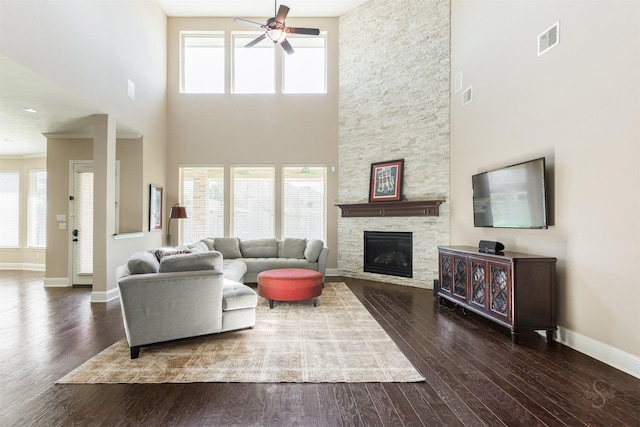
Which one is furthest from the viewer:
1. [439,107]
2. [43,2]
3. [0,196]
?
[0,196]

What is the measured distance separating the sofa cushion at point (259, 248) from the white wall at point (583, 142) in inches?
161

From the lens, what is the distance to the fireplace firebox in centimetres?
631

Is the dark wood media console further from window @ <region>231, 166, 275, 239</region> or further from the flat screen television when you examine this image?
window @ <region>231, 166, 275, 239</region>

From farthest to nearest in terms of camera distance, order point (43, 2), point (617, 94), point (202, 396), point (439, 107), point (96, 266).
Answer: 1. point (439, 107)
2. point (96, 266)
3. point (43, 2)
4. point (617, 94)
5. point (202, 396)

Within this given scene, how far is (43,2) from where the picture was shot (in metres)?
3.57

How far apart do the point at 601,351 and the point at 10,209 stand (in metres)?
11.3

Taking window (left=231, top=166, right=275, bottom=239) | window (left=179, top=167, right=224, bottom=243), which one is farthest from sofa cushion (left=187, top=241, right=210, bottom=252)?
window (left=231, top=166, right=275, bottom=239)

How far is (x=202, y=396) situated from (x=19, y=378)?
5.11 feet

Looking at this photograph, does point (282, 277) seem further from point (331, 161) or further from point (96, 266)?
point (331, 161)

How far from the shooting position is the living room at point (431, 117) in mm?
2832

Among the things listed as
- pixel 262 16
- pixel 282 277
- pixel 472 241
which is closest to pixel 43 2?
pixel 282 277

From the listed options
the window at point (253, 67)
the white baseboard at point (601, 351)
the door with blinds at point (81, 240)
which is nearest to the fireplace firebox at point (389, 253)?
the white baseboard at point (601, 351)

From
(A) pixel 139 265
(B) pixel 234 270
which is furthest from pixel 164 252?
(A) pixel 139 265

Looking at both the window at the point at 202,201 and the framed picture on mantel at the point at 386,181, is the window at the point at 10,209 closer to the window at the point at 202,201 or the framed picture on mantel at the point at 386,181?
the window at the point at 202,201
